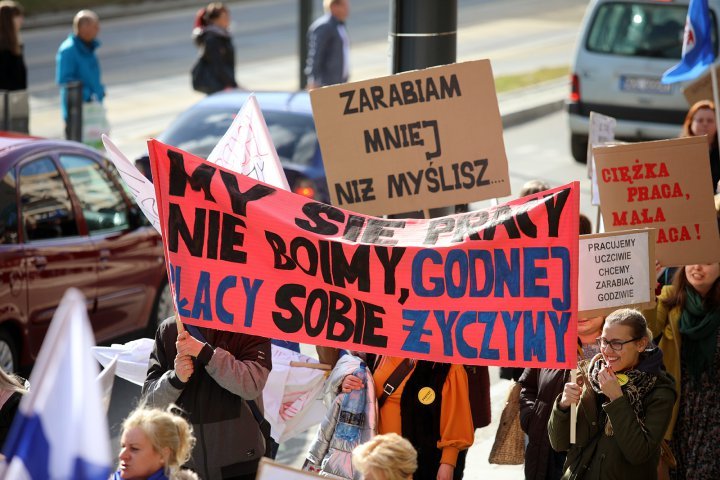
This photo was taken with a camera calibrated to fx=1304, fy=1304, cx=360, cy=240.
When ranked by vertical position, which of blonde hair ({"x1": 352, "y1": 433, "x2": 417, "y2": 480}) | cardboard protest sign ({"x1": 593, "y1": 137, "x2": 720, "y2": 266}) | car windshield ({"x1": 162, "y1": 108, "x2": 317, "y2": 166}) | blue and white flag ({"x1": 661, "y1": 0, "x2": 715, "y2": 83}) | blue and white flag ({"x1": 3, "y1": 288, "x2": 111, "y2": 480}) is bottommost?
blonde hair ({"x1": 352, "y1": 433, "x2": 417, "y2": 480})

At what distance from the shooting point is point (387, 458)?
4.43m

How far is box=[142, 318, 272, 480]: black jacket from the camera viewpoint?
538cm

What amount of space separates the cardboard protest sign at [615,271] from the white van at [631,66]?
9.56 metres

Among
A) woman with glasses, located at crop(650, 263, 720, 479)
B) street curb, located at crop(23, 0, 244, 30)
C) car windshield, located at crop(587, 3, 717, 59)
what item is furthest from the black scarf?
street curb, located at crop(23, 0, 244, 30)

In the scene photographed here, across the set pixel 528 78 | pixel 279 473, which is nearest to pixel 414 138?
pixel 279 473

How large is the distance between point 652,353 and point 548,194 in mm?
770

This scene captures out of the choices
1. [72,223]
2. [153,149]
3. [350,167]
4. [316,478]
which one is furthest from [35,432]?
[72,223]

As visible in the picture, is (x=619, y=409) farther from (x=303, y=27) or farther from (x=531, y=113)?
(x=531, y=113)

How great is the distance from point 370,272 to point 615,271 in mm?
1203

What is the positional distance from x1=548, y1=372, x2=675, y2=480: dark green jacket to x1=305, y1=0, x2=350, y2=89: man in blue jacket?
425 inches

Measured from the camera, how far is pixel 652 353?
5.29 meters

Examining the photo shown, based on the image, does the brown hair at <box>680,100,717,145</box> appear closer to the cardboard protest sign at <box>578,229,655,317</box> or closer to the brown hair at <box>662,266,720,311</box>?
the brown hair at <box>662,266,720,311</box>

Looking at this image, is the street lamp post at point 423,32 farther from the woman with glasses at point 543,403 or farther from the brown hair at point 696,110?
the woman with glasses at point 543,403

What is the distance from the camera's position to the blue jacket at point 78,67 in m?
14.2
